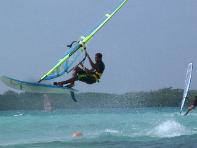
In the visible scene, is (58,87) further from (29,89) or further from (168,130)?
(168,130)

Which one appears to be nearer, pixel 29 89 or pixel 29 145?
pixel 29 89

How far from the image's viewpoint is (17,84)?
16203 millimetres

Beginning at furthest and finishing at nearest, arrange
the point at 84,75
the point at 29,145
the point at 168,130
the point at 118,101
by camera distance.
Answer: the point at 118,101, the point at 168,130, the point at 29,145, the point at 84,75

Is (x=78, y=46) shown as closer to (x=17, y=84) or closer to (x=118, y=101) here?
(x=17, y=84)

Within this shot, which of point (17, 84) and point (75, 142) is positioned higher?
point (17, 84)

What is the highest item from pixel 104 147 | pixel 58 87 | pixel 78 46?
pixel 78 46

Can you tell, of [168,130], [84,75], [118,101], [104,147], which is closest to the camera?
[84,75]

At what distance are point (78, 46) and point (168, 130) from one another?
14.5 meters

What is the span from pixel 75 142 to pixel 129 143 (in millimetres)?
2428

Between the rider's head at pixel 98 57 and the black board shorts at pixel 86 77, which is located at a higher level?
the rider's head at pixel 98 57

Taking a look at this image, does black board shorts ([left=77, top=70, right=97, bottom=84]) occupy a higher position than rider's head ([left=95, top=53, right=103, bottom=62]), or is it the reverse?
rider's head ([left=95, top=53, right=103, bottom=62])

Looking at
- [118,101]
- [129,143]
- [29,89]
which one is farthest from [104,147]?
[118,101]

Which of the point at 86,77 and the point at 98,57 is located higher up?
the point at 98,57

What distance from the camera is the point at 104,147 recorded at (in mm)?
20125
